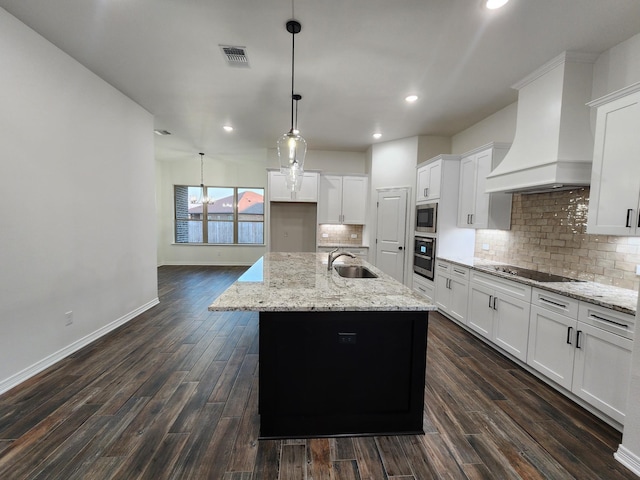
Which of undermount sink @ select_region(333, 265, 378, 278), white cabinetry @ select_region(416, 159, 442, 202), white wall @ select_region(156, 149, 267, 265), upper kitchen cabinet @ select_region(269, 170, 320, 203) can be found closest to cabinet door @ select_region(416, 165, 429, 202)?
white cabinetry @ select_region(416, 159, 442, 202)

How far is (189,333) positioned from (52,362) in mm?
1223

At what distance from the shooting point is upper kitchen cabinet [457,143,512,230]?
3.40 metres

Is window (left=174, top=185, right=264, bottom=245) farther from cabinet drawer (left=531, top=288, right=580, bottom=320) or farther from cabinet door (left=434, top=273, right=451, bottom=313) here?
cabinet drawer (left=531, top=288, right=580, bottom=320)

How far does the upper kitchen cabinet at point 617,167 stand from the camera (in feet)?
6.24

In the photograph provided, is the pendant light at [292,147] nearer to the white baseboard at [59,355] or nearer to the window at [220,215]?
the white baseboard at [59,355]

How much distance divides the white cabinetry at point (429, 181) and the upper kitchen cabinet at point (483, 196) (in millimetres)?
377

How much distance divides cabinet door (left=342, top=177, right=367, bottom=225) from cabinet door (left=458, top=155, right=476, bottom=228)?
2.16 m

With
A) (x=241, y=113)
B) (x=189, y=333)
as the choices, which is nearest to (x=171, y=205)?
(x=241, y=113)

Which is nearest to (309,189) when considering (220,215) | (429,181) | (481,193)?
(429,181)

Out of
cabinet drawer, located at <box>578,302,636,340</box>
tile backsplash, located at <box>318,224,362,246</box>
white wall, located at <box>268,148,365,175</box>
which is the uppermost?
white wall, located at <box>268,148,365,175</box>

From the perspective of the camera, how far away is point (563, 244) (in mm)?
2846

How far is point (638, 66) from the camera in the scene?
223 centimetres

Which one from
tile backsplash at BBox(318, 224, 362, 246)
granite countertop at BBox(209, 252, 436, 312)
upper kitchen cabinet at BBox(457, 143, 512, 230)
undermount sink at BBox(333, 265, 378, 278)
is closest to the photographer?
granite countertop at BBox(209, 252, 436, 312)

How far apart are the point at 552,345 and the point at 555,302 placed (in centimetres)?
38
